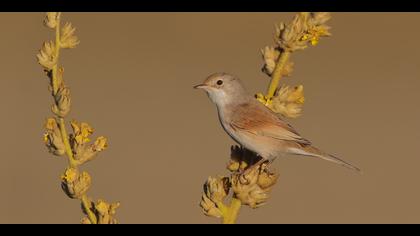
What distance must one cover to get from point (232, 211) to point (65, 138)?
72 centimetres

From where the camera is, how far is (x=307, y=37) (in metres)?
3.16

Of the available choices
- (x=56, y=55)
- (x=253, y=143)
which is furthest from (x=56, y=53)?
(x=253, y=143)

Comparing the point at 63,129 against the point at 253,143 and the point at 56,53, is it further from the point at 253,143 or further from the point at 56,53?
the point at 253,143

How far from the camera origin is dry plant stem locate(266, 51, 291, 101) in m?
3.30

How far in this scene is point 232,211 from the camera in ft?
9.78

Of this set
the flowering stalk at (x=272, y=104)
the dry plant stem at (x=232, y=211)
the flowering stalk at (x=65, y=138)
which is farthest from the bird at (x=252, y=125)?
the flowering stalk at (x=65, y=138)

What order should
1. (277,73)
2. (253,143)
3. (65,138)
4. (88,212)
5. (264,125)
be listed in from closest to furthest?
(88,212) → (65,138) → (277,73) → (253,143) → (264,125)

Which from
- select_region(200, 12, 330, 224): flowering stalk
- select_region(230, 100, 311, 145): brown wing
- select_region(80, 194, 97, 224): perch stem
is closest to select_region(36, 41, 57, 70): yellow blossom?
select_region(80, 194, 97, 224): perch stem

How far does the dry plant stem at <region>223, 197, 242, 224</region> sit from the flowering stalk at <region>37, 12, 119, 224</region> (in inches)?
17.3

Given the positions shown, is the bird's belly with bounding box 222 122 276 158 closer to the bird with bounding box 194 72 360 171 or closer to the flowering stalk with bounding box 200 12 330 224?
the bird with bounding box 194 72 360 171

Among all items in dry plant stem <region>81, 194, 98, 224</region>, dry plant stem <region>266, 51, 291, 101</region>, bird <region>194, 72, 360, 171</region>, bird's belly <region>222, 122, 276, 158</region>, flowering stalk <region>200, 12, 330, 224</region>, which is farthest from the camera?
bird <region>194, 72, 360, 171</region>

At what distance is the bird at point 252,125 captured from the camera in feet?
15.5

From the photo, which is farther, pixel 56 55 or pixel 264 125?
pixel 264 125

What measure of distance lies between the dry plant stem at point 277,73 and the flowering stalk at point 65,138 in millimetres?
846
